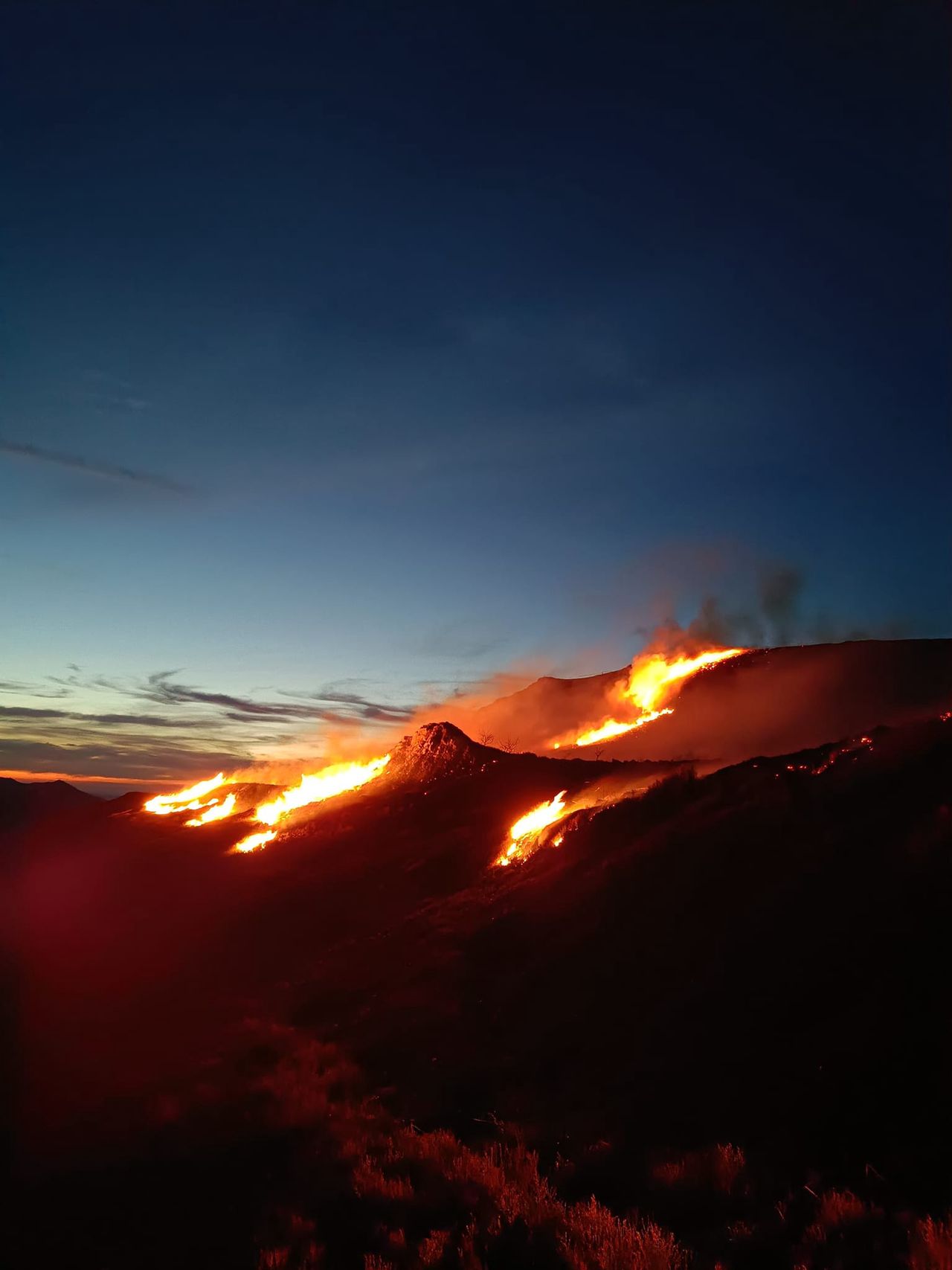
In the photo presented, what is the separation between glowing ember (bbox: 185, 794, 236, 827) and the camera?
50500 millimetres

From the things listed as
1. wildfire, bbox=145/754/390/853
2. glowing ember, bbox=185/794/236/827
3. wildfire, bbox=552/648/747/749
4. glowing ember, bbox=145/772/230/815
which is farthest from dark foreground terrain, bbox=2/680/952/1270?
glowing ember, bbox=145/772/230/815

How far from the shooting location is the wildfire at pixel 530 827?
95.5 ft

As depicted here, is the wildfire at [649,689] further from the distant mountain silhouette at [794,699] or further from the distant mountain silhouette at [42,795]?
the distant mountain silhouette at [42,795]

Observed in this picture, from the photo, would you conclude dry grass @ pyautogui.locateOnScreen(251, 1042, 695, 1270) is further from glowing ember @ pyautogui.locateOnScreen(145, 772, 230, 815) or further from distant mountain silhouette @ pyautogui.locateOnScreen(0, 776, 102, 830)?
distant mountain silhouette @ pyautogui.locateOnScreen(0, 776, 102, 830)

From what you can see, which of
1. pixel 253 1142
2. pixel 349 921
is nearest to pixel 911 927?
pixel 253 1142

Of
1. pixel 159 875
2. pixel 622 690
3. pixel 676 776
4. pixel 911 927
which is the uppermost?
pixel 622 690

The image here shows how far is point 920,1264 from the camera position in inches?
274

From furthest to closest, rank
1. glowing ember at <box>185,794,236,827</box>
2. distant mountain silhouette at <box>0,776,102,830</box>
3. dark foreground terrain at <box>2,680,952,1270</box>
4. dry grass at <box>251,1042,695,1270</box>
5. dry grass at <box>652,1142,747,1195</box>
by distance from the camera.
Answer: distant mountain silhouette at <box>0,776,102,830</box>, glowing ember at <box>185,794,236,827</box>, dry grass at <box>652,1142,747,1195</box>, dark foreground terrain at <box>2,680,952,1270</box>, dry grass at <box>251,1042,695,1270</box>

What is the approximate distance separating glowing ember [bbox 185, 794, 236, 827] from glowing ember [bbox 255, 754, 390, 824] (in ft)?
10.1

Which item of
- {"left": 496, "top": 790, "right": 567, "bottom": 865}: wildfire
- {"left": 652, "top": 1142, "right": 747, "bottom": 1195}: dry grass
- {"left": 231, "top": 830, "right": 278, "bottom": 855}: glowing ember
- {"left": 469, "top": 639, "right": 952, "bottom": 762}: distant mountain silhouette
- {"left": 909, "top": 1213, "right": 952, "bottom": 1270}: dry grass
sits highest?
{"left": 469, "top": 639, "right": 952, "bottom": 762}: distant mountain silhouette

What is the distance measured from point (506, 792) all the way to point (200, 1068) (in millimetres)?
21573

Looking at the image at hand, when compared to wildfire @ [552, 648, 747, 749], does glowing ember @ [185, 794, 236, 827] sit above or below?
below

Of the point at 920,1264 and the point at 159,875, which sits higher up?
the point at 920,1264

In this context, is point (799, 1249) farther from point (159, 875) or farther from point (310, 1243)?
point (159, 875)
